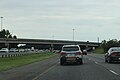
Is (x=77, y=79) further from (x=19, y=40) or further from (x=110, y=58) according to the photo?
(x=19, y=40)

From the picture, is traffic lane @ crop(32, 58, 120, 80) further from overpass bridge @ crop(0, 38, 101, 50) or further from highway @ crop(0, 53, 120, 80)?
overpass bridge @ crop(0, 38, 101, 50)

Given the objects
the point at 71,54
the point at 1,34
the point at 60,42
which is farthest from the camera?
the point at 1,34

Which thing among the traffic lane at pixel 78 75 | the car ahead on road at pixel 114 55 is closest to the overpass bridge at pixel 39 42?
the car ahead on road at pixel 114 55

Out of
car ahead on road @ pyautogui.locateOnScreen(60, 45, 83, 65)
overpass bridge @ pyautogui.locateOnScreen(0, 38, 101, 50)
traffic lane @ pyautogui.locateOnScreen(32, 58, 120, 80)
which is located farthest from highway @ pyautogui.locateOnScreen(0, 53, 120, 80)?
overpass bridge @ pyautogui.locateOnScreen(0, 38, 101, 50)

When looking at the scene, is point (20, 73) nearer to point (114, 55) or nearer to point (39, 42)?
point (114, 55)

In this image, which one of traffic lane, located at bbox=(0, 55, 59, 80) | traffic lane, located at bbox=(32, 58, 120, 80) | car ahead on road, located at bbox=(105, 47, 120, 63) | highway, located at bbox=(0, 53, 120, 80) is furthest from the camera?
car ahead on road, located at bbox=(105, 47, 120, 63)

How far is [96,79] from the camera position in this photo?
57.6ft

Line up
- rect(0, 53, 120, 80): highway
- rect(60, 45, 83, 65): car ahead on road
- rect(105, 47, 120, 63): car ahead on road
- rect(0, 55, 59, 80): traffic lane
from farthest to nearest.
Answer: rect(105, 47, 120, 63): car ahead on road < rect(60, 45, 83, 65): car ahead on road < rect(0, 55, 59, 80): traffic lane < rect(0, 53, 120, 80): highway

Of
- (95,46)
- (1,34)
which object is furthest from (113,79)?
(1,34)

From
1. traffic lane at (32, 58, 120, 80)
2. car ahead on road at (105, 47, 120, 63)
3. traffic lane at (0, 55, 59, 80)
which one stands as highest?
car ahead on road at (105, 47, 120, 63)

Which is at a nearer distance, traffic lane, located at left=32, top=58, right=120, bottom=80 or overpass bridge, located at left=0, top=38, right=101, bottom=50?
traffic lane, located at left=32, top=58, right=120, bottom=80

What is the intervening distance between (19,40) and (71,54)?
98.1 meters

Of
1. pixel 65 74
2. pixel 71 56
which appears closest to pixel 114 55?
pixel 71 56

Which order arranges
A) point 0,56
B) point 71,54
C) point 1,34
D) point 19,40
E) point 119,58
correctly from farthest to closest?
point 1,34 < point 19,40 < point 0,56 < point 119,58 < point 71,54
